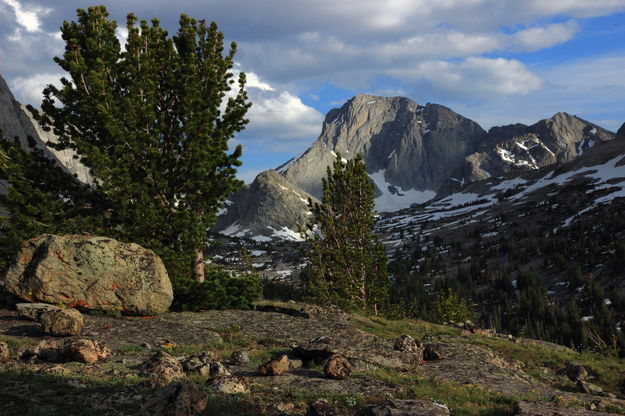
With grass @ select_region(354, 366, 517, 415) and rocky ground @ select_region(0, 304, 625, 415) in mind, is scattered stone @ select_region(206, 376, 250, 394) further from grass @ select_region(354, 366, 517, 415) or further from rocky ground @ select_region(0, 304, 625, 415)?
grass @ select_region(354, 366, 517, 415)

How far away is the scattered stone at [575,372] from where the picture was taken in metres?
19.7

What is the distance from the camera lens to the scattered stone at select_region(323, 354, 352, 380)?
522 inches

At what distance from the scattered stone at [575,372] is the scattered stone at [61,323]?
2056cm

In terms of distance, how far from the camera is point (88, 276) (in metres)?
19.4

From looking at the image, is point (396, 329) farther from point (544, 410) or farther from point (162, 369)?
point (162, 369)

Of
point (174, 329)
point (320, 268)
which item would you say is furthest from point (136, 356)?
point (320, 268)

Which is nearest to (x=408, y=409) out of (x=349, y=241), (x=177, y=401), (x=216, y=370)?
(x=177, y=401)

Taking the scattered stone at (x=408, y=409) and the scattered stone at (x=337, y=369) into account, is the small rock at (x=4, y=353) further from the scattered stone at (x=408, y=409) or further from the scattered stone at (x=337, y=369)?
the scattered stone at (x=408, y=409)

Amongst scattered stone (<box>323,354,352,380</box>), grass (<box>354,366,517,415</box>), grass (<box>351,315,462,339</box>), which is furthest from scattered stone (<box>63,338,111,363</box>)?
grass (<box>351,315,462,339</box>)

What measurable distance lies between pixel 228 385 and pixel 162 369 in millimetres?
2066

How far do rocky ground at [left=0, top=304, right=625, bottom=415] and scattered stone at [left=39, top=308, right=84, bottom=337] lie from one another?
411 mm

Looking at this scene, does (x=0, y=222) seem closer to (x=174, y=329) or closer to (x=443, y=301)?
(x=174, y=329)

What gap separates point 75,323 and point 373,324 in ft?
52.9

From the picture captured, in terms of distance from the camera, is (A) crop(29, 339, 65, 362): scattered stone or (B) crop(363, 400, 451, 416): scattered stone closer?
(B) crop(363, 400, 451, 416): scattered stone
